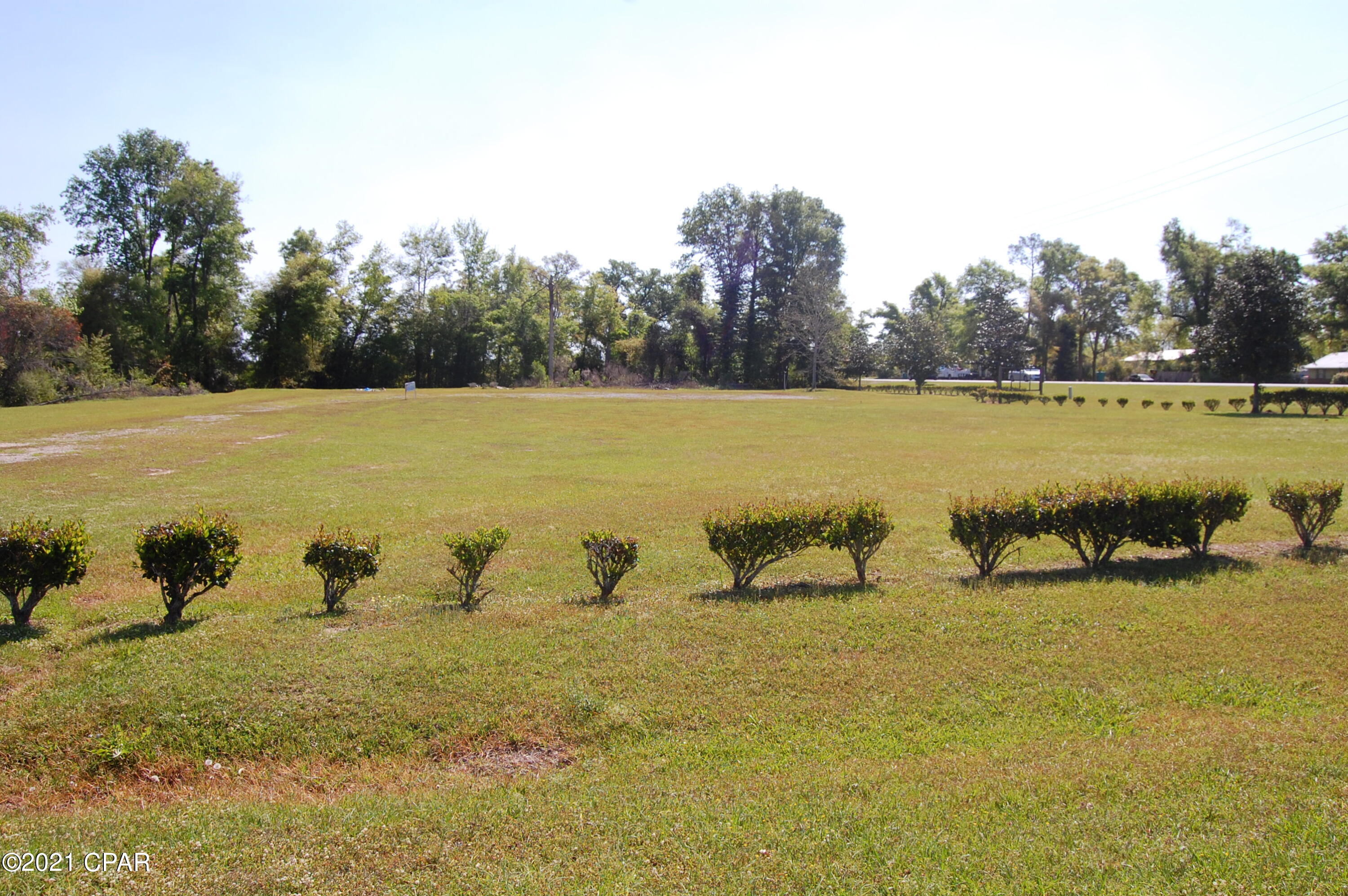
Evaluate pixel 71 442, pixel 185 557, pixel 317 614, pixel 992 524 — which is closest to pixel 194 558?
pixel 185 557

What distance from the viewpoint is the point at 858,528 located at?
9438 mm

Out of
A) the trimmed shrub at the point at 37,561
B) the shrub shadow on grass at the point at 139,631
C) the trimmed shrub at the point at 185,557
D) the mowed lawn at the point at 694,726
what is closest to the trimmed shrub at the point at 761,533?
the mowed lawn at the point at 694,726

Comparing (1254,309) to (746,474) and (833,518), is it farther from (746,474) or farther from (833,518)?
(833,518)

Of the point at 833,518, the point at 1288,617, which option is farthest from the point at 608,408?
the point at 1288,617

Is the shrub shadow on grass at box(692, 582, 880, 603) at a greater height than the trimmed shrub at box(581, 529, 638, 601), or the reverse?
the trimmed shrub at box(581, 529, 638, 601)

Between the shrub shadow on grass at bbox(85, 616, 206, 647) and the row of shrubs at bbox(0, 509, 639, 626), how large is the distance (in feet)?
0.41

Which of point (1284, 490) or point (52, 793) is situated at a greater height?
point (1284, 490)

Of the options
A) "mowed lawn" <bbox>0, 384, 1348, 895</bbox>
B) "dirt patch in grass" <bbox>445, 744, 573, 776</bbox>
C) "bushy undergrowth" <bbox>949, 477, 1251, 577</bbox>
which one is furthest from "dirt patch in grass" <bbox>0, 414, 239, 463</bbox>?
"bushy undergrowth" <bbox>949, 477, 1251, 577</bbox>

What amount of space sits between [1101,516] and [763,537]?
16.2 feet

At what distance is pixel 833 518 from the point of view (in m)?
9.47

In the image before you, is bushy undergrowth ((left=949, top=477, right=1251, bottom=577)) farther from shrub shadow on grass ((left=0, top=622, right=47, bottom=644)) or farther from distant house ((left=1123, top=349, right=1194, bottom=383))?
distant house ((left=1123, top=349, right=1194, bottom=383))

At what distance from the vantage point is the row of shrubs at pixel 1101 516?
994 cm

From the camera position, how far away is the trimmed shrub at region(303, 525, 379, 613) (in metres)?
8.34

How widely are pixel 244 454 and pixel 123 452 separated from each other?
132 inches
